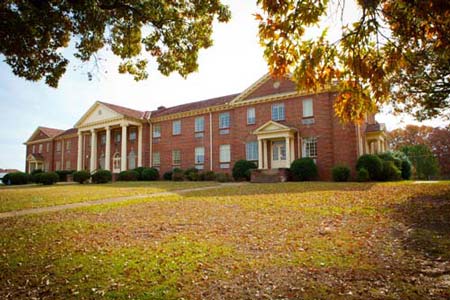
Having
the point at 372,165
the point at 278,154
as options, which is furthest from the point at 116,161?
the point at 372,165

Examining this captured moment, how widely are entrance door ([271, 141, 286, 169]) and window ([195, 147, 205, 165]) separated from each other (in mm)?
7881

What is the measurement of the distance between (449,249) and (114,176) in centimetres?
3133

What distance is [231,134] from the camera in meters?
27.5

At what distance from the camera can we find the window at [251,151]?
25.6 metres

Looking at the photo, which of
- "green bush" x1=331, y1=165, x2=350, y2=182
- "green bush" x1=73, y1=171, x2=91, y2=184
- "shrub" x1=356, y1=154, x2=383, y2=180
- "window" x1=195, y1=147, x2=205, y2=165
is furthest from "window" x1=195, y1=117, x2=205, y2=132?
"shrub" x1=356, y1=154, x2=383, y2=180

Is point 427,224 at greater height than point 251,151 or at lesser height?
lesser

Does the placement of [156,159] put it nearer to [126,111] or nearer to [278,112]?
[126,111]

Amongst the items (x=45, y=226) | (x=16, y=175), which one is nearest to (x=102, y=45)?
(x=45, y=226)

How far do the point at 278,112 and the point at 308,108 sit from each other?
2705mm

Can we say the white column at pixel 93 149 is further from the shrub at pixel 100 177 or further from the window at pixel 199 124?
the window at pixel 199 124

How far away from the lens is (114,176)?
3156cm

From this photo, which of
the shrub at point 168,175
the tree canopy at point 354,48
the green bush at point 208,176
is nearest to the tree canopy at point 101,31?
the tree canopy at point 354,48

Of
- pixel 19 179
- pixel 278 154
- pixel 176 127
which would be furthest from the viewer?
pixel 176 127

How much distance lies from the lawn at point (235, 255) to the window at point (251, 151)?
17.1 meters
